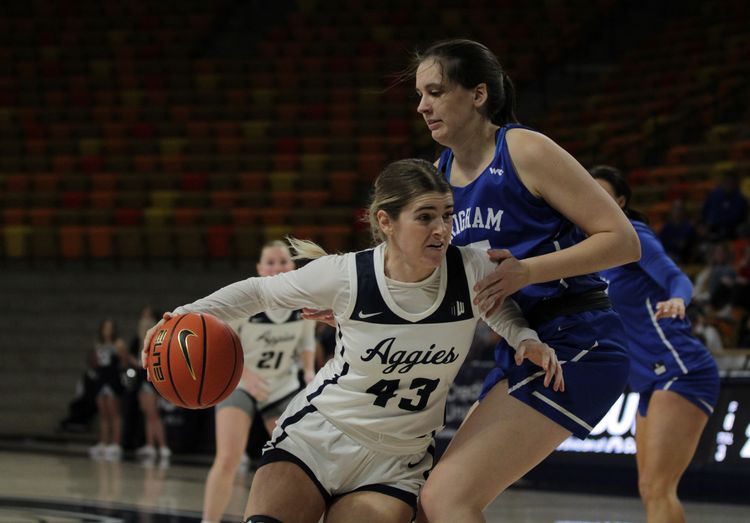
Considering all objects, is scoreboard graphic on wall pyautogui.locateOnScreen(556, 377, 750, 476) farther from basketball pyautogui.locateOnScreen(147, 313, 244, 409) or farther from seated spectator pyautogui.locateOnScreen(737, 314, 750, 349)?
basketball pyautogui.locateOnScreen(147, 313, 244, 409)

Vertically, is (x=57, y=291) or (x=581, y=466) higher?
(x=57, y=291)

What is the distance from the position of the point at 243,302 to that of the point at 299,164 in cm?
1272

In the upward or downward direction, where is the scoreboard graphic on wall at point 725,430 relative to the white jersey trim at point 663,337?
downward

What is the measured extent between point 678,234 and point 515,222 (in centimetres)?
877

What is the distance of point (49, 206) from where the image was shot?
1605 centimetres

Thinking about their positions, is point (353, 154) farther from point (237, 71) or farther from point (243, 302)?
point (243, 302)

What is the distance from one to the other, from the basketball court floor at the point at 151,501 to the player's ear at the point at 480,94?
432cm

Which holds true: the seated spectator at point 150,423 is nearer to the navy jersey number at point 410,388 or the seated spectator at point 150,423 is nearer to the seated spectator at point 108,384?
the seated spectator at point 108,384

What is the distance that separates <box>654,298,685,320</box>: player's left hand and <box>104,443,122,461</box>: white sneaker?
7.09 metres

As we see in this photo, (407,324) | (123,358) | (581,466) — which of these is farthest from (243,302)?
(123,358)

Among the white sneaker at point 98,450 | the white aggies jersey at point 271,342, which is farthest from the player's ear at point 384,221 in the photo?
the white sneaker at point 98,450

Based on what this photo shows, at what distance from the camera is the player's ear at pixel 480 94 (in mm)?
3609

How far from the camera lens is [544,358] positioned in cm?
336

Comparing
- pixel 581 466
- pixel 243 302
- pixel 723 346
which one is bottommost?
pixel 581 466
